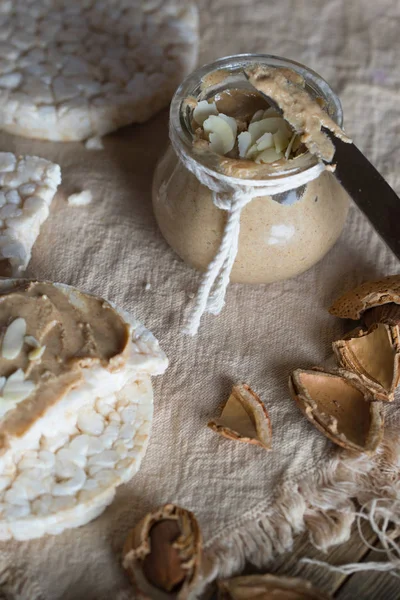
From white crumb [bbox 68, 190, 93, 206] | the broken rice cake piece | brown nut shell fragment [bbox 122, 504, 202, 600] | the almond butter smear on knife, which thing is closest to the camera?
brown nut shell fragment [bbox 122, 504, 202, 600]

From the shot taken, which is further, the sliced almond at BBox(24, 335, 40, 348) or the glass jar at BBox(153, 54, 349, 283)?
the glass jar at BBox(153, 54, 349, 283)

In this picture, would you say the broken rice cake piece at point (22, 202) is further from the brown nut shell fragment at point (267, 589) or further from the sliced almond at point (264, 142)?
the brown nut shell fragment at point (267, 589)

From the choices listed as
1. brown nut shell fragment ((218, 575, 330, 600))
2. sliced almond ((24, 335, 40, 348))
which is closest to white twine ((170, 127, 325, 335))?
sliced almond ((24, 335, 40, 348))

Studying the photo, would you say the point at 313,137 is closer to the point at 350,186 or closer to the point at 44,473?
the point at 350,186

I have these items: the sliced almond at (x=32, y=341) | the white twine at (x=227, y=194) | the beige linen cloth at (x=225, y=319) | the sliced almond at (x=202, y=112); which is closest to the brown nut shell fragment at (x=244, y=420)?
the beige linen cloth at (x=225, y=319)

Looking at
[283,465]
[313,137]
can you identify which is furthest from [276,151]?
[283,465]

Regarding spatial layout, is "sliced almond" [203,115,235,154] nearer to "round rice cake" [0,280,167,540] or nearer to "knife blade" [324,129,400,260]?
"knife blade" [324,129,400,260]

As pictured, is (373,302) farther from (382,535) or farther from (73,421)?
(73,421)
